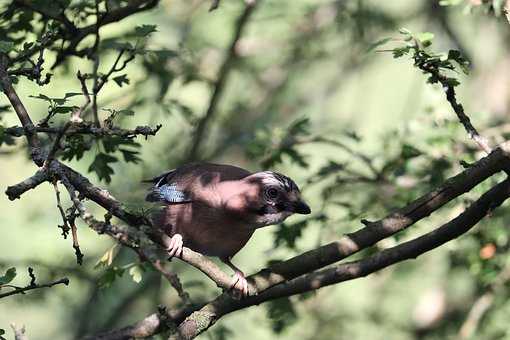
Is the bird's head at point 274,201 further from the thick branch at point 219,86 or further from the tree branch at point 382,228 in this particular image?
the thick branch at point 219,86

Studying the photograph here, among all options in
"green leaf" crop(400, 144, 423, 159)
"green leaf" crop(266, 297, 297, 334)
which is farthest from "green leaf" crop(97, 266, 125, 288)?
"green leaf" crop(400, 144, 423, 159)

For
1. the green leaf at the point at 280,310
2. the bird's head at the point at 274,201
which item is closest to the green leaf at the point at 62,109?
the bird's head at the point at 274,201

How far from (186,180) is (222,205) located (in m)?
0.28

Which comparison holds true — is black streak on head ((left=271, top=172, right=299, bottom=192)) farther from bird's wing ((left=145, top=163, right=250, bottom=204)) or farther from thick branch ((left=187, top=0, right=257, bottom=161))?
thick branch ((left=187, top=0, right=257, bottom=161))

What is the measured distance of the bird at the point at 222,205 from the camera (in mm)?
4914

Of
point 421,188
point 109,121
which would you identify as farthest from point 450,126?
point 109,121

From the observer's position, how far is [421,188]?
5.68 m

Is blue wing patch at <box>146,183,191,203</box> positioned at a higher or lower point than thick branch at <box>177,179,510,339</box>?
lower

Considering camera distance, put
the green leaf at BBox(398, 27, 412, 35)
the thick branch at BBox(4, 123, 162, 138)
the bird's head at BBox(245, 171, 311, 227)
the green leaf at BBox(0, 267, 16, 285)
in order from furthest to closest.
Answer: the bird's head at BBox(245, 171, 311, 227)
the green leaf at BBox(398, 27, 412, 35)
the green leaf at BBox(0, 267, 16, 285)
the thick branch at BBox(4, 123, 162, 138)

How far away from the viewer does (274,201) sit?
493cm

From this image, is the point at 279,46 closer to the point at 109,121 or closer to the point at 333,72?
the point at 333,72

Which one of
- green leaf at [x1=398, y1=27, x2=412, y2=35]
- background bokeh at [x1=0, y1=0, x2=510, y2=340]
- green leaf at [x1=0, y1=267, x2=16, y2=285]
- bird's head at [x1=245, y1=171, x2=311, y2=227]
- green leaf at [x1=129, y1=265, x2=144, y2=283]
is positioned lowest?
background bokeh at [x1=0, y1=0, x2=510, y2=340]

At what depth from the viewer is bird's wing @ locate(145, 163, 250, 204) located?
5094 mm

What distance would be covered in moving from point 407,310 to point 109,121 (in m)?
6.17
